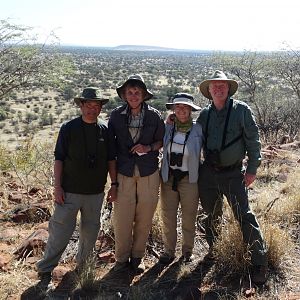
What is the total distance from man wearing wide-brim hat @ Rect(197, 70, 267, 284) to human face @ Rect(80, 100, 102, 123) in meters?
0.95

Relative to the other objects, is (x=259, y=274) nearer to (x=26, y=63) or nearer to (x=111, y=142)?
(x=111, y=142)

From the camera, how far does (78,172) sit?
385cm

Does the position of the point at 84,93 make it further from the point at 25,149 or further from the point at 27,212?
the point at 25,149

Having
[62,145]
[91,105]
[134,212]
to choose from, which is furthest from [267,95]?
[62,145]

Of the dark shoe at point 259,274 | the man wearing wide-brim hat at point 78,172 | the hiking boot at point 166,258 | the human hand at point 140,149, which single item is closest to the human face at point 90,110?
the man wearing wide-brim hat at point 78,172

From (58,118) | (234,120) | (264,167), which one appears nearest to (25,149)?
(264,167)

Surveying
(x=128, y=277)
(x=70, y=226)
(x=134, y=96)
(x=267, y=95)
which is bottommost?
(x=267, y=95)

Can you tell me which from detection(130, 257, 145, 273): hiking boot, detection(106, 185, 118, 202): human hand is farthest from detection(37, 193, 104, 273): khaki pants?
detection(130, 257, 145, 273): hiking boot

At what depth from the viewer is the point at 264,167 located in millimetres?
7906

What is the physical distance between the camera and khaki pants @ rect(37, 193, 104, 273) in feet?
12.8

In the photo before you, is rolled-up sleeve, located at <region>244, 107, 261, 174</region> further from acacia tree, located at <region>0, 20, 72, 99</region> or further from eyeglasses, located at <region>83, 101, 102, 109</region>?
acacia tree, located at <region>0, 20, 72, 99</region>

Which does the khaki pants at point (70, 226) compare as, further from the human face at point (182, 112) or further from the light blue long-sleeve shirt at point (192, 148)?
the human face at point (182, 112)

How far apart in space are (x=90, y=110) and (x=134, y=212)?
1.07 m

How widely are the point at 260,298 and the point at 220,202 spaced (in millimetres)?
937
